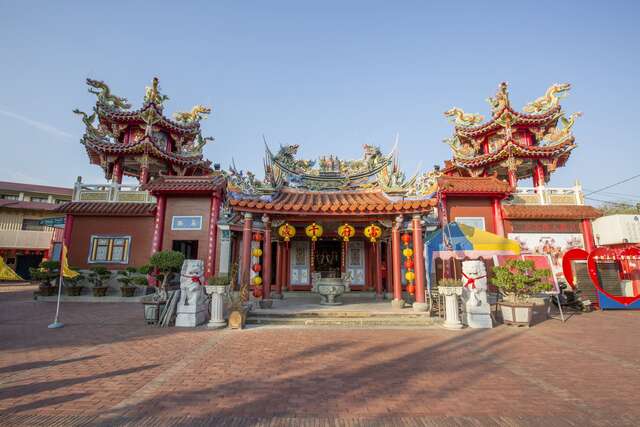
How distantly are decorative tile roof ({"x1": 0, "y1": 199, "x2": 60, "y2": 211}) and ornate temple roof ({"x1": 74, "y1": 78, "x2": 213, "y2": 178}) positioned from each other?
40.7ft

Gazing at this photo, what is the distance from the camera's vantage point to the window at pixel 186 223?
15.0m

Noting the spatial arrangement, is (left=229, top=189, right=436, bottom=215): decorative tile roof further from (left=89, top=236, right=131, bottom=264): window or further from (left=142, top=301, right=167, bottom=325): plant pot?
(left=89, top=236, right=131, bottom=264): window

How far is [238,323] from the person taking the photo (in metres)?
8.06

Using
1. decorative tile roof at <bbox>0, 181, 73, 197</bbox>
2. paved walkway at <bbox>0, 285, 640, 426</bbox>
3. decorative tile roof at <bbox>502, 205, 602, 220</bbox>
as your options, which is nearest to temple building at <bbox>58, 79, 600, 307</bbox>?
decorative tile roof at <bbox>502, 205, 602, 220</bbox>

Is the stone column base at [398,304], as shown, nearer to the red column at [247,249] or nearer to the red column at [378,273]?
the red column at [378,273]

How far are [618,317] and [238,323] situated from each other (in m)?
12.9

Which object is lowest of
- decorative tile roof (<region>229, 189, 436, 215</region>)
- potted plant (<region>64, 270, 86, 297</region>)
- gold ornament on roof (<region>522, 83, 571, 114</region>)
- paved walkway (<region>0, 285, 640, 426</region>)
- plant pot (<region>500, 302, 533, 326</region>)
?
paved walkway (<region>0, 285, 640, 426</region>)

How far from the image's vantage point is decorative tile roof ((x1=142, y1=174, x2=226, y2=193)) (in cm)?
1455

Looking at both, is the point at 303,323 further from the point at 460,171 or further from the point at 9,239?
the point at 9,239

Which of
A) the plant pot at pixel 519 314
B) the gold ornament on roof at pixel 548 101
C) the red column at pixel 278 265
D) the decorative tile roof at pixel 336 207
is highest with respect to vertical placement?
the gold ornament on roof at pixel 548 101

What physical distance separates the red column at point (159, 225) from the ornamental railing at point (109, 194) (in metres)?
1.05

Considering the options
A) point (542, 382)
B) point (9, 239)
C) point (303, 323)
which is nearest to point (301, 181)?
point (303, 323)

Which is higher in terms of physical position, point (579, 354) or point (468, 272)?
point (468, 272)

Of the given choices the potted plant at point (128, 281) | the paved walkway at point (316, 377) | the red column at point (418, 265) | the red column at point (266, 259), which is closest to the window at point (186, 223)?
the potted plant at point (128, 281)
